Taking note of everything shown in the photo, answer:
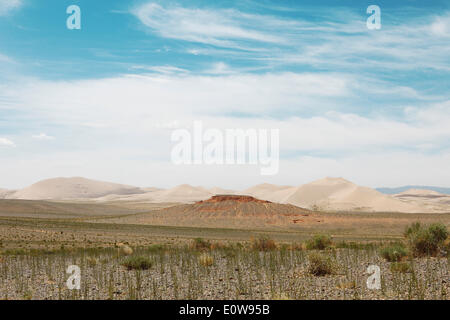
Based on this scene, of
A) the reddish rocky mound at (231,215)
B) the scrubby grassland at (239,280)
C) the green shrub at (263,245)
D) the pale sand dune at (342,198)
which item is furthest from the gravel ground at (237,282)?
the pale sand dune at (342,198)

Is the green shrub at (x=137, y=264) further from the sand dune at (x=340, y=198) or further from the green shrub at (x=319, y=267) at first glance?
the sand dune at (x=340, y=198)

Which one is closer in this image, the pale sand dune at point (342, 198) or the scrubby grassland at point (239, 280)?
the scrubby grassland at point (239, 280)

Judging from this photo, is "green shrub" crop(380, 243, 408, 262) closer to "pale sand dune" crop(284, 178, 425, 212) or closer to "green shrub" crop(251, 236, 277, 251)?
"green shrub" crop(251, 236, 277, 251)

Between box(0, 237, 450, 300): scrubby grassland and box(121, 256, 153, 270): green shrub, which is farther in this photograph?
box(121, 256, 153, 270): green shrub

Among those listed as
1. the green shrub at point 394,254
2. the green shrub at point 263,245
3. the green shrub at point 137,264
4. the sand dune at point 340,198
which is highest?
the green shrub at point 394,254


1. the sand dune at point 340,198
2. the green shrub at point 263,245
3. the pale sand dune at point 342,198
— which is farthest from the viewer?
the pale sand dune at point 342,198

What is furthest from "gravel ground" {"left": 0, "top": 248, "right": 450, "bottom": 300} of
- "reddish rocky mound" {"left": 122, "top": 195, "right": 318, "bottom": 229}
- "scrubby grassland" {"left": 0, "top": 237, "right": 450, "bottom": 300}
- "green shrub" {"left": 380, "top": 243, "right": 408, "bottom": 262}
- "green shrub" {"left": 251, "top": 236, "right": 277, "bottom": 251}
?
"reddish rocky mound" {"left": 122, "top": 195, "right": 318, "bottom": 229}

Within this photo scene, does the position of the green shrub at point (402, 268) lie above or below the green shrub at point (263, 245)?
above

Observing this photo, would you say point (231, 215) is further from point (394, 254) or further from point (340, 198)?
point (340, 198)

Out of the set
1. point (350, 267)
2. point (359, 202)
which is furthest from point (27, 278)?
point (359, 202)

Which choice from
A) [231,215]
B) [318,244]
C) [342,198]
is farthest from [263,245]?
[342,198]
